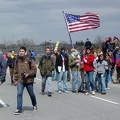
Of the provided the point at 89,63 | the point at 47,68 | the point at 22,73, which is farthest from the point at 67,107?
the point at 89,63

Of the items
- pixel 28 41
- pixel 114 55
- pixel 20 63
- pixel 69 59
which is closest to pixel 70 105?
pixel 20 63

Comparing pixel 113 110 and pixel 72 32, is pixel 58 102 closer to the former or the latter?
pixel 113 110

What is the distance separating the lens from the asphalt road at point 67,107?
9.58 metres

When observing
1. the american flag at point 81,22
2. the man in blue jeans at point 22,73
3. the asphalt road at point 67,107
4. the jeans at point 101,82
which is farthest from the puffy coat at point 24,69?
the american flag at point 81,22

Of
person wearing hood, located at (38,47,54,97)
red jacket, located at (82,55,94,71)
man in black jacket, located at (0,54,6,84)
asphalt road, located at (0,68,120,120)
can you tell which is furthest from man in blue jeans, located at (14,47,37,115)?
red jacket, located at (82,55,94,71)

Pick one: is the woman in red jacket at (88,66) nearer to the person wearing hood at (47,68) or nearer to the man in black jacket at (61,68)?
the man in black jacket at (61,68)

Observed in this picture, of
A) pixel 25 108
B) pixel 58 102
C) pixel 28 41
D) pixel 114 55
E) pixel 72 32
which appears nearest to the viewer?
pixel 25 108

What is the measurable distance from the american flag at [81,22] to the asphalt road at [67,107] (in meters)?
5.34

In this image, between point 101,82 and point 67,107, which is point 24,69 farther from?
point 101,82

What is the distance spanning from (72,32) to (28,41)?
177 feet

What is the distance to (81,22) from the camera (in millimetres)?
18938

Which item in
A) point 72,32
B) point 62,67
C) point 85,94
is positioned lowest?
point 85,94

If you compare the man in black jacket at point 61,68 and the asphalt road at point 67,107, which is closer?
the asphalt road at point 67,107

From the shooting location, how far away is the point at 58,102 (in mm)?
12391
